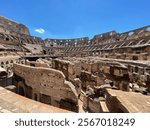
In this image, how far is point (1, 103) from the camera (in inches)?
151

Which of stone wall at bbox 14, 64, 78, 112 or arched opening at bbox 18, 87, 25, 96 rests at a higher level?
stone wall at bbox 14, 64, 78, 112

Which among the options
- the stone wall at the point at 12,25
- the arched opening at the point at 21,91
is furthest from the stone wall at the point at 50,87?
the stone wall at the point at 12,25

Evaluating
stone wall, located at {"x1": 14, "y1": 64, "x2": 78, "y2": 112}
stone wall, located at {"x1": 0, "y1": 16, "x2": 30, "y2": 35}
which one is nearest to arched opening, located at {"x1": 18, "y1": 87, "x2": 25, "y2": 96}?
stone wall, located at {"x1": 14, "y1": 64, "x2": 78, "y2": 112}

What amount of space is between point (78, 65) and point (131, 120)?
1289cm

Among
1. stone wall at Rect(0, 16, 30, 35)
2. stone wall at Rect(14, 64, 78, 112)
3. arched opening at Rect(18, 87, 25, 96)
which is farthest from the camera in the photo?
stone wall at Rect(0, 16, 30, 35)

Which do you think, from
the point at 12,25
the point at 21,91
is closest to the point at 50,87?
the point at 21,91

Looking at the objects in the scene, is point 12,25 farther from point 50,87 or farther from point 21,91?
point 50,87

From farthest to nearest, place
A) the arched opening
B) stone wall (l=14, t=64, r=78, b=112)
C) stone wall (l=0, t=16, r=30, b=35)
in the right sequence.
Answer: stone wall (l=0, t=16, r=30, b=35) < the arched opening < stone wall (l=14, t=64, r=78, b=112)

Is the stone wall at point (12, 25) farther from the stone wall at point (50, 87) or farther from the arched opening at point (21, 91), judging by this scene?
the stone wall at point (50, 87)

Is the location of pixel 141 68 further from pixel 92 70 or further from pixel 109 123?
pixel 109 123

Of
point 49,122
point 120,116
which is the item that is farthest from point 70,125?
point 120,116

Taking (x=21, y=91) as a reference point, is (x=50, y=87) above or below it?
above

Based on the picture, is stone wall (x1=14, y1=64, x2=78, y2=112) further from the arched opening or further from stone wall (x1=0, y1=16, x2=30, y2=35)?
stone wall (x1=0, y1=16, x2=30, y2=35)

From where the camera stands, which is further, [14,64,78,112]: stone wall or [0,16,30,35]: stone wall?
[0,16,30,35]: stone wall
